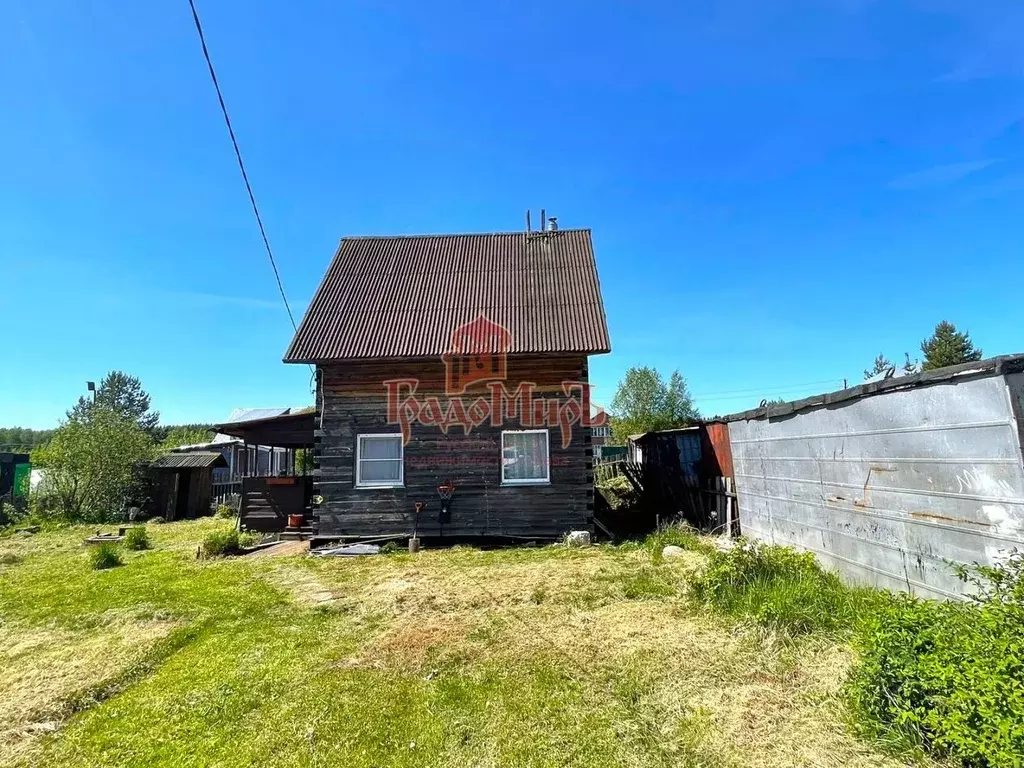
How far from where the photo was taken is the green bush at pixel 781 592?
4777 millimetres

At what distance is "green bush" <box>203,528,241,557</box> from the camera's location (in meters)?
9.95

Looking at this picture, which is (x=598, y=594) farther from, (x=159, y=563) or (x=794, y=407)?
(x=159, y=563)

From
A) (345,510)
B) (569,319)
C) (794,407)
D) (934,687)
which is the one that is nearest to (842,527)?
(794,407)

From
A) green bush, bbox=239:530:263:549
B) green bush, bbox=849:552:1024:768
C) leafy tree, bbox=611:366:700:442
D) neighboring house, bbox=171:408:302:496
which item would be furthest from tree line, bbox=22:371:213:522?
leafy tree, bbox=611:366:700:442

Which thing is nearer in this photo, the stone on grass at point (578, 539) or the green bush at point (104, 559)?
the green bush at point (104, 559)

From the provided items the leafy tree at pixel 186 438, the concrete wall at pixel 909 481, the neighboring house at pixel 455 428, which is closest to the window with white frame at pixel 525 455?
the neighboring house at pixel 455 428

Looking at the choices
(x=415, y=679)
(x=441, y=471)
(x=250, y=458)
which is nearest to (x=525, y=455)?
(x=441, y=471)

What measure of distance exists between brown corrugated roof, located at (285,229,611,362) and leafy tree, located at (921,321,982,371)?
1757 inches

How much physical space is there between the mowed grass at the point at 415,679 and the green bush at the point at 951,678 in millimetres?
274

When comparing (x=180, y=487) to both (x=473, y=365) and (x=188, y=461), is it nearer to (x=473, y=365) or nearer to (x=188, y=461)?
(x=188, y=461)

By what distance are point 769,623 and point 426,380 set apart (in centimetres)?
760

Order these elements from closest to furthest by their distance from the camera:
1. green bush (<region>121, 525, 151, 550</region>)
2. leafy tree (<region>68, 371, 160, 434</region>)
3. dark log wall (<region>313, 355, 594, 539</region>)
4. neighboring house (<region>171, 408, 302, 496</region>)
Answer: dark log wall (<region>313, 355, 594, 539</region>)
green bush (<region>121, 525, 151, 550</region>)
neighboring house (<region>171, 408, 302, 496</region>)
leafy tree (<region>68, 371, 160, 434</region>)

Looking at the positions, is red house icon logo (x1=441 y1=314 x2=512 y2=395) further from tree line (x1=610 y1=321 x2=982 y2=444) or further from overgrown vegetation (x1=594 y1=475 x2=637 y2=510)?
tree line (x1=610 y1=321 x2=982 y2=444)

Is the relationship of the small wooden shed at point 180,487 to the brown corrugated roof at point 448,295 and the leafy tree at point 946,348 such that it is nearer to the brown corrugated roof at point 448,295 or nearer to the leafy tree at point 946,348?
the brown corrugated roof at point 448,295
